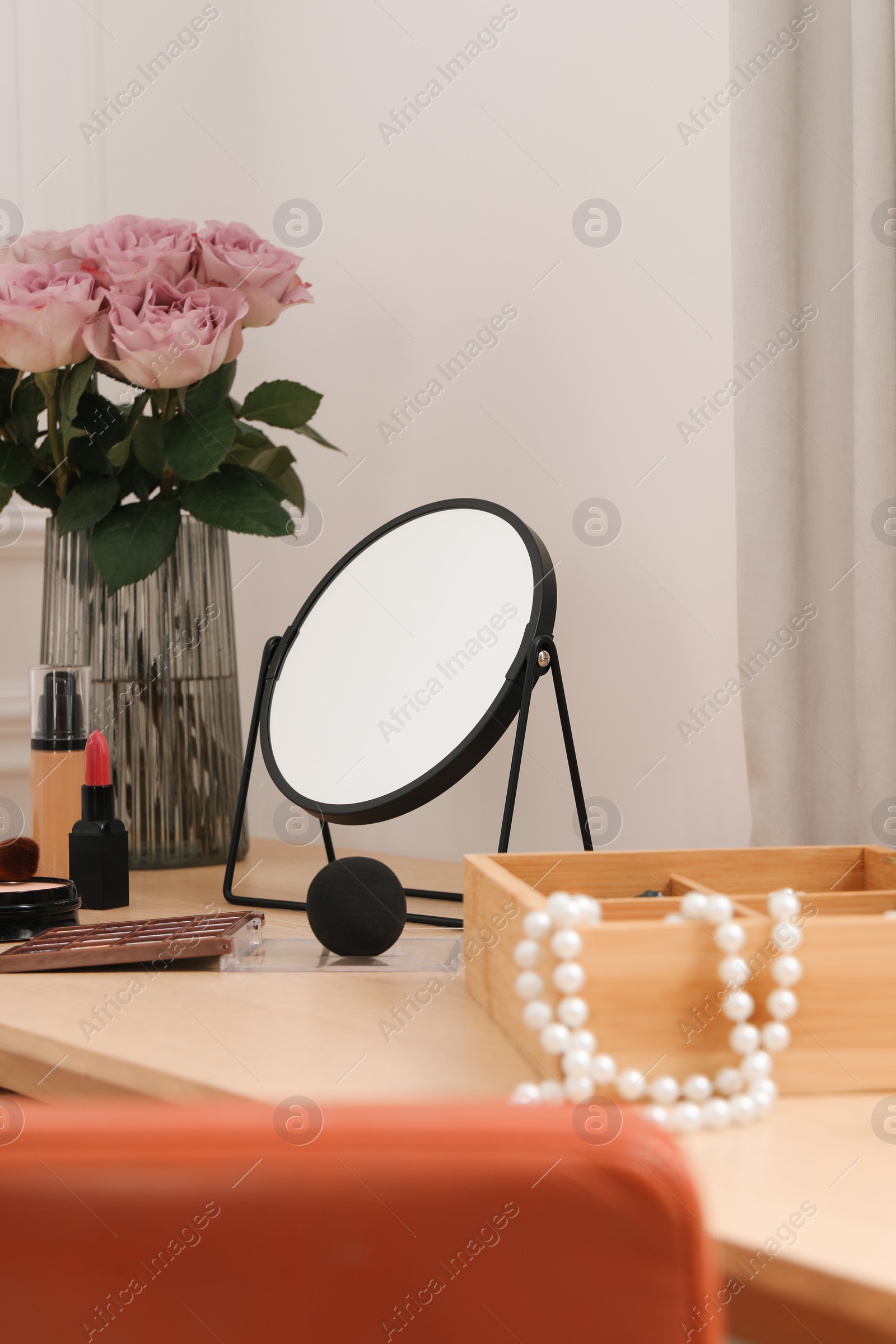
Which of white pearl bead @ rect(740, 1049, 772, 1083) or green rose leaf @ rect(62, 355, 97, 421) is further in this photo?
green rose leaf @ rect(62, 355, 97, 421)

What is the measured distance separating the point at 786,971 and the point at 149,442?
2.74ft

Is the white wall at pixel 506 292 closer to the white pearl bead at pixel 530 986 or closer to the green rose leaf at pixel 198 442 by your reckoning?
the green rose leaf at pixel 198 442

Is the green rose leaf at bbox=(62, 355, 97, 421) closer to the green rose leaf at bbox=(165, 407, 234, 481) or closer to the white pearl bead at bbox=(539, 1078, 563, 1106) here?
the green rose leaf at bbox=(165, 407, 234, 481)

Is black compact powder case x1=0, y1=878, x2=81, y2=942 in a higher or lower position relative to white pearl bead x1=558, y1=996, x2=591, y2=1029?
lower

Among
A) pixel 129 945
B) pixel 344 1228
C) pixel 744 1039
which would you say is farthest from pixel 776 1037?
pixel 129 945

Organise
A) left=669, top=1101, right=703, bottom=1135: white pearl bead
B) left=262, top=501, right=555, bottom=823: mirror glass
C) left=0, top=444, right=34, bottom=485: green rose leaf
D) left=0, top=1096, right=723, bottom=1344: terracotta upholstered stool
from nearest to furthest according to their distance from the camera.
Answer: left=0, top=1096, right=723, bottom=1344: terracotta upholstered stool → left=669, top=1101, right=703, bottom=1135: white pearl bead → left=262, top=501, right=555, bottom=823: mirror glass → left=0, top=444, right=34, bottom=485: green rose leaf

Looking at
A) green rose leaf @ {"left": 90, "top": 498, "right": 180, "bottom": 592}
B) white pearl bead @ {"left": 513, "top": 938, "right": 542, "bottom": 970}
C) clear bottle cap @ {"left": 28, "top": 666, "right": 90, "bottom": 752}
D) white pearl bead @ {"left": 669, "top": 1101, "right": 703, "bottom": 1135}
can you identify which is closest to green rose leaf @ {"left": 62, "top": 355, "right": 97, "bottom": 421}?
green rose leaf @ {"left": 90, "top": 498, "right": 180, "bottom": 592}

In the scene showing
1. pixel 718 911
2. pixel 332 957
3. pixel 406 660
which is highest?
pixel 406 660

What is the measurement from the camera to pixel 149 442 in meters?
1.08

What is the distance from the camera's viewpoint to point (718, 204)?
40.1 inches

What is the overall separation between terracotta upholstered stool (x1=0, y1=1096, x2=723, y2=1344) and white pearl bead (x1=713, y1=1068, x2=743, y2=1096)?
0.83ft

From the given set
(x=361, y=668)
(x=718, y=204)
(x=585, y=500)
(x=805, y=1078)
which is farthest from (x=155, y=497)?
(x=805, y=1078)

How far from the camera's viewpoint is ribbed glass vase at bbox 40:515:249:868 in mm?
1106

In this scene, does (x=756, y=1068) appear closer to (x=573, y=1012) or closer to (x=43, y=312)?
(x=573, y=1012)
